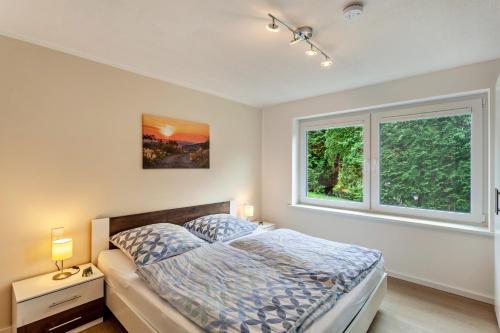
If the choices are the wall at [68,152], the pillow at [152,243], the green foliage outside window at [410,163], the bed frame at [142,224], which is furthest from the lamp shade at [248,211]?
the pillow at [152,243]

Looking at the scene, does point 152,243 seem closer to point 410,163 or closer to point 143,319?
point 143,319

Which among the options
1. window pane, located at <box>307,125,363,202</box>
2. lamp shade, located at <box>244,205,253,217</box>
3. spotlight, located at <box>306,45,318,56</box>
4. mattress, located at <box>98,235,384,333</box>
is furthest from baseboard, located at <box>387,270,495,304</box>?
spotlight, located at <box>306,45,318,56</box>

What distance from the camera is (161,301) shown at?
161 centimetres

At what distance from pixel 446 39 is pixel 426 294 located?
245 cm

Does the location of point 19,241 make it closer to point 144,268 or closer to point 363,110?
point 144,268

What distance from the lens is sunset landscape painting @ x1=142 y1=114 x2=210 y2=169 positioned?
9.10 feet

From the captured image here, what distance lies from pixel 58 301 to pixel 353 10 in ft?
9.73

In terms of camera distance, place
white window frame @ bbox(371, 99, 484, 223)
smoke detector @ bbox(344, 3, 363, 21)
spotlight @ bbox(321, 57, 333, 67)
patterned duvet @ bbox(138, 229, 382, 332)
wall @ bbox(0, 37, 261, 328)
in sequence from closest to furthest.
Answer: patterned duvet @ bbox(138, 229, 382, 332) < smoke detector @ bbox(344, 3, 363, 21) < wall @ bbox(0, 37, 261, 328) < spotlight @ bbox(321, 57, 333, 67) < white window frame @ bbox(371, 99, 484, 223)

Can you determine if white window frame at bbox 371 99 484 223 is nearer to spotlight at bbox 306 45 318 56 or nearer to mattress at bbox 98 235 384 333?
mattress at bbox 98 235 384 333

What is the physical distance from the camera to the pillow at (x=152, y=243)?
215cm

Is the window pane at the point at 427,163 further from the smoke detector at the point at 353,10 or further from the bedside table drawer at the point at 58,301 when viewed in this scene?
the bedside table drawer at the point at 58,301

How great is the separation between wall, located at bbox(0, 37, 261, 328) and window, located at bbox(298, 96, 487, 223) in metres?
2.03

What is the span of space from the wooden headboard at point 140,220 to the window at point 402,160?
1585mm

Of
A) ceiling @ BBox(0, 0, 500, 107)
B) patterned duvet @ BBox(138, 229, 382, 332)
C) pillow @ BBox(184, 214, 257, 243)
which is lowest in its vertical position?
patterned duvet @ BBox(138, 229, 382, 332)
